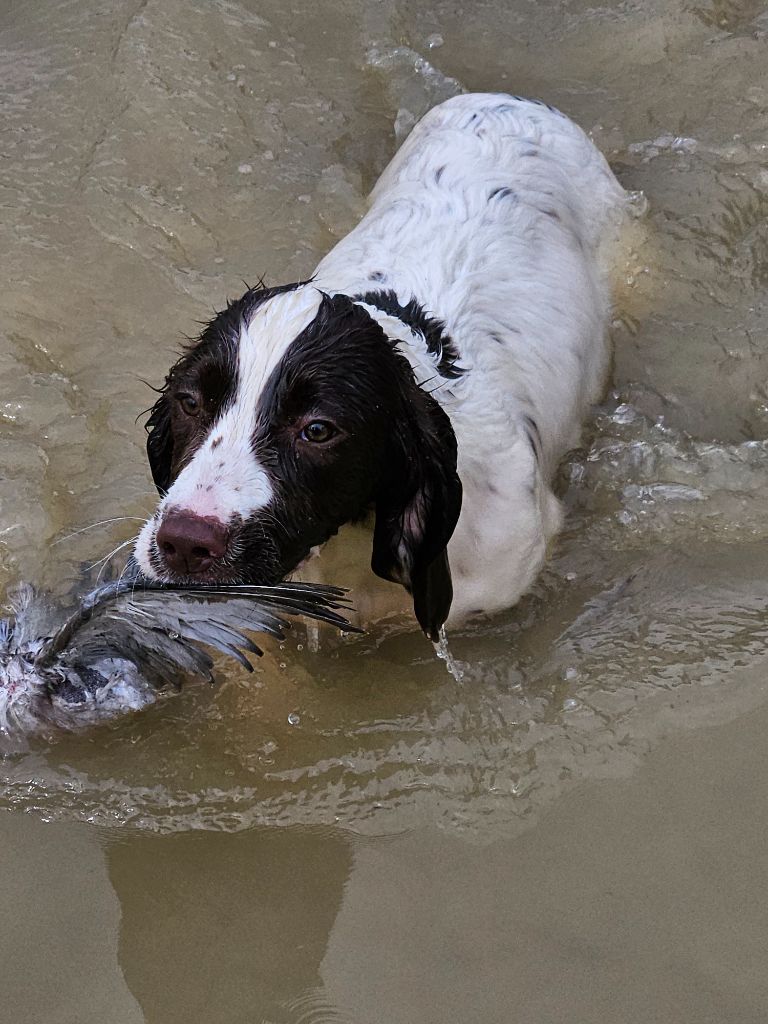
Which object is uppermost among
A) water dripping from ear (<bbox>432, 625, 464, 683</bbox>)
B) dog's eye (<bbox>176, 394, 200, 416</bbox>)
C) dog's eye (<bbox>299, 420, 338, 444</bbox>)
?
dog's eye (<bbox>299, 420, 338, 444</bbox>)

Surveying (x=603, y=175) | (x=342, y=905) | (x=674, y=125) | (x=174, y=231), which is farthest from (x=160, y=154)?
(x=342, y=905)

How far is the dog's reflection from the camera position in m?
2.75

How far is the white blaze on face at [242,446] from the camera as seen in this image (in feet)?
8.68

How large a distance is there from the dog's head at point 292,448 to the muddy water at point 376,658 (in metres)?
0.63

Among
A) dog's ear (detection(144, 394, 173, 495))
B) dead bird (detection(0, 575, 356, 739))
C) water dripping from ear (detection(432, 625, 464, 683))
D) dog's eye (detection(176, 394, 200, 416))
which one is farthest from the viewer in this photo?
water dripping from ear (detection(432, 625, 464, 683))

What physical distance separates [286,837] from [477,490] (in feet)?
3.39

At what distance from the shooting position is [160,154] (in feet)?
18.2

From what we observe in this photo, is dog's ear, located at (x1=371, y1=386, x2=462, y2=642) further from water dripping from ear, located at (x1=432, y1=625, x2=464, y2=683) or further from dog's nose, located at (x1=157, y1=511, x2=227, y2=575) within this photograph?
dog's nose, located at (x1=157, y1=511, x2=227, y2=575)

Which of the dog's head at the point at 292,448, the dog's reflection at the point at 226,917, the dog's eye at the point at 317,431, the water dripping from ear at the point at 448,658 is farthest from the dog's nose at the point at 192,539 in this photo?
the water dripping from ear at the point at 448,658

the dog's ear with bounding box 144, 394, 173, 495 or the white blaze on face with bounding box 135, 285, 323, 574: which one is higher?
the white blaze on face with bounding box 135, 285, 323, 574

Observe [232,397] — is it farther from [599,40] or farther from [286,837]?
[599,40]

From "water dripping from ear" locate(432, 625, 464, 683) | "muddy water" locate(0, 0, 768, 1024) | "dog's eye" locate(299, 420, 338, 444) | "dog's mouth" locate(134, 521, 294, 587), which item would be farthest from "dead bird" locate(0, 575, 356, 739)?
"water dripping from ear" locate(432, 625, 464, 683)

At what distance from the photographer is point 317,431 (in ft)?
9.25

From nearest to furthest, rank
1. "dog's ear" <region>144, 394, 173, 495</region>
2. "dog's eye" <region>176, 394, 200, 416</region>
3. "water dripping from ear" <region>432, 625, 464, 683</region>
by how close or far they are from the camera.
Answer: "dog's eye" <region>176, 394, 200, 416</region> → "dog's ear" <region>144, 394, 173, 495</region> → "water dripping from ear" <region>432, 625, 464, 683</region>
